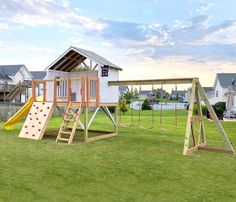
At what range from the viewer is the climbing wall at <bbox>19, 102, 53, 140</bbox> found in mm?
11766

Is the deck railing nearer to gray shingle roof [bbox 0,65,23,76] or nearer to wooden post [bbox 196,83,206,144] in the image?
wooden post [bbox 196,83,206,144]

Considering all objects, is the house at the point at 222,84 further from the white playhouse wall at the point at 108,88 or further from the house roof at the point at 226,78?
the white playhouse wall at the point at 108,88

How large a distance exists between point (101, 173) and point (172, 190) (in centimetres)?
170

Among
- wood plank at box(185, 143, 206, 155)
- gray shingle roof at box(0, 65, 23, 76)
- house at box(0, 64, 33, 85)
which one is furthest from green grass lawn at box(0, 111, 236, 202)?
gray shingle roof at box(0, 65, 23, 76)

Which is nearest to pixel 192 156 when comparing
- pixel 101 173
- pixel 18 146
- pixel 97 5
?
pixel 101 173

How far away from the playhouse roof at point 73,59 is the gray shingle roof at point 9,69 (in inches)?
1278

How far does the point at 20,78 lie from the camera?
4556cm

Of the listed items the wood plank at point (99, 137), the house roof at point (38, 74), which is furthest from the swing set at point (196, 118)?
the house roof at point (38, 74)

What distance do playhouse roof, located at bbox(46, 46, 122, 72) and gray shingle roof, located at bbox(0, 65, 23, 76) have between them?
32471 millimetres

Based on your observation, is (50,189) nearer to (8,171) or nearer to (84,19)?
(8,171)

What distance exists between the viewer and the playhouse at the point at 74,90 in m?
11.6

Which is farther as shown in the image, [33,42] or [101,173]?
[33,42]

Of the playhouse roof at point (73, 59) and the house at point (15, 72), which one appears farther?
the house at point (15, 72)

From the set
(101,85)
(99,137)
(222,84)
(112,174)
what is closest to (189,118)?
(112,174)
